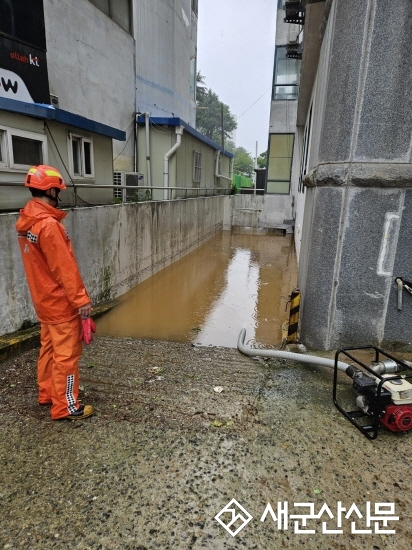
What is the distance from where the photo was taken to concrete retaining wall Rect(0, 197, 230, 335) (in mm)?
4219

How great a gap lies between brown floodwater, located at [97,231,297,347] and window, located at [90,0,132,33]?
7.81 meters

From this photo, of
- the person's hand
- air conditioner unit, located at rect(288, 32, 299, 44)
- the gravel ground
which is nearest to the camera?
the gravel ground

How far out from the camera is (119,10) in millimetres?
10891

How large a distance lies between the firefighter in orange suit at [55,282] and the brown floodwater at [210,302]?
2.93m

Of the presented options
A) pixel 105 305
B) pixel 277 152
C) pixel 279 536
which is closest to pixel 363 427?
pixel 279 536

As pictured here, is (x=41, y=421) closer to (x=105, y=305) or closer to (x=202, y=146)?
(x=105, y=305)

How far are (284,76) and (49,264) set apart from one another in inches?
727

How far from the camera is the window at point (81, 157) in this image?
651cm

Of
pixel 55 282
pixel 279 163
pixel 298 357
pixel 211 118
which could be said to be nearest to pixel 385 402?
pixel 298 357

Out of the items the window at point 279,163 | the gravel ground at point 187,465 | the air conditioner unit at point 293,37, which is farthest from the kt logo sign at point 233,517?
the air conditioner unit at point 293,37

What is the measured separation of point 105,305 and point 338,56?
5.34 meters

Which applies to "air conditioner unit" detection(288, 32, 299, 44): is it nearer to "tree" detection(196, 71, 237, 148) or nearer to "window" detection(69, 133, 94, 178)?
"window" detection(69, 133, 94, 178)

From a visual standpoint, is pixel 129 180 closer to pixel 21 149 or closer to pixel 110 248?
pixel 110 248

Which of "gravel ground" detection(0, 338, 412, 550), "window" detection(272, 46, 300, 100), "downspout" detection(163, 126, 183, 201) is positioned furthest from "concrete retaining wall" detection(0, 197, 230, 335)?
"window" detection(272, 46, 300, 100)
